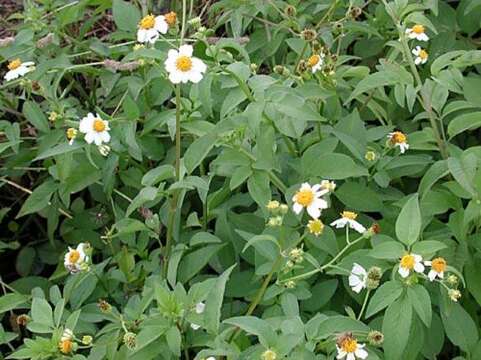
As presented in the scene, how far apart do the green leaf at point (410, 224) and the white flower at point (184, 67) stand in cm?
42

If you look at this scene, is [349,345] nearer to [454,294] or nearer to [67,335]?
[454,294]

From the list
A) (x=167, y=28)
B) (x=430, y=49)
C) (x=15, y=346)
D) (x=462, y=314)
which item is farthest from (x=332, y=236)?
(x=15, y=346)

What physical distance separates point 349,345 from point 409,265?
0.58 feet

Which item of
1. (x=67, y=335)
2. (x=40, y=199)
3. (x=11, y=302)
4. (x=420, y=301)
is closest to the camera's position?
(x=420, y=301)

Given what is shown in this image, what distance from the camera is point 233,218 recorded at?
1.74 meters

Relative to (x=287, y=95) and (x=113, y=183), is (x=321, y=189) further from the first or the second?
(x=113, y=183)

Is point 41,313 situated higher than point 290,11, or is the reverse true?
point 290,11

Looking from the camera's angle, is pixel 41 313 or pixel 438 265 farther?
pixel 41 313

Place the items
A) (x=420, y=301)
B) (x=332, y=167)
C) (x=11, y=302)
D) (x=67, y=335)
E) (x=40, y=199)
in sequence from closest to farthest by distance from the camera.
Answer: (x=420, y=301), (x=67, y=335), (x=332, y=167), (x=11, y=302), (x=40, y=199)

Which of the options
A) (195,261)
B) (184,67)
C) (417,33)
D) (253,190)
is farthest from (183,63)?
(417,33)

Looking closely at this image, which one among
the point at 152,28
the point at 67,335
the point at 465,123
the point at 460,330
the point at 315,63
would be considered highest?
the point at 152,28

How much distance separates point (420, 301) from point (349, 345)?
159 millimetres

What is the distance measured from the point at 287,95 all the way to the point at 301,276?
325mm

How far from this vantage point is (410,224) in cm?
144
